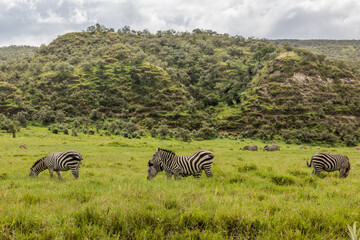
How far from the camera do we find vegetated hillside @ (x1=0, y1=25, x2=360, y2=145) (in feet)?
269

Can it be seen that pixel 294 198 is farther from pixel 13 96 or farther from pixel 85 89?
pixel 13 96

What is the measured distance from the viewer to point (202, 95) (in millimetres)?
119000

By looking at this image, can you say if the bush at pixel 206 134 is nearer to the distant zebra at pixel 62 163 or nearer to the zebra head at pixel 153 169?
the zebra head at pixel 153 169

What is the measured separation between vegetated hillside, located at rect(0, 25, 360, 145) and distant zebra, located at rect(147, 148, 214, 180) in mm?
61979

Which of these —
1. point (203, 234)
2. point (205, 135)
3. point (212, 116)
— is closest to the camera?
point (203, 234)

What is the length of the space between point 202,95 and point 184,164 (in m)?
111

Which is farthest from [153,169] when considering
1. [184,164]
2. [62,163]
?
[62,163]

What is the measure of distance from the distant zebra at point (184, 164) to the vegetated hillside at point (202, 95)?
6198 centimetres

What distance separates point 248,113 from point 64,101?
9416 centimetres

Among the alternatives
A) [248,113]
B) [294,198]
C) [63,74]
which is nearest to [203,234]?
[294,198]

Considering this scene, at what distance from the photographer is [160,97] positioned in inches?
4294

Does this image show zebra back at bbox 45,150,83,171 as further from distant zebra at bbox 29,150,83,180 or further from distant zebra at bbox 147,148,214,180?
distant zebra at bbox 147,148,214,180

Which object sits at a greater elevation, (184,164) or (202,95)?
(202,95)

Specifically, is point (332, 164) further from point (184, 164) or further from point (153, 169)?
point (153, 169)
